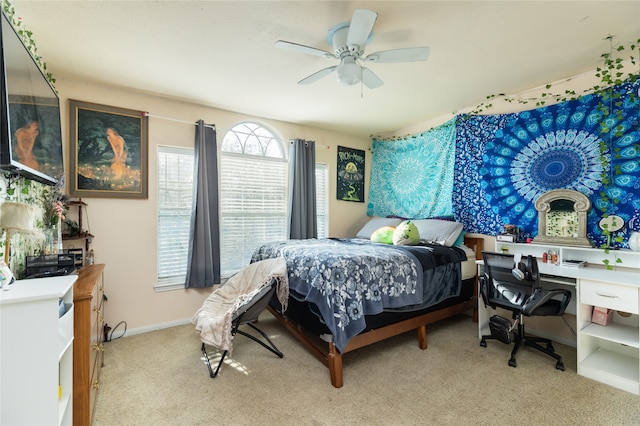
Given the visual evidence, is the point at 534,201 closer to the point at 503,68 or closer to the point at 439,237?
the point at 439,237

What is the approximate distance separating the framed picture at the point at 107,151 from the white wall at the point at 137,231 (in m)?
0.06

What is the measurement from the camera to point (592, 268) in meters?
2.40

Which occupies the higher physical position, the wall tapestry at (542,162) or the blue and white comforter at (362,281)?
the wall tapestry at (542,162)

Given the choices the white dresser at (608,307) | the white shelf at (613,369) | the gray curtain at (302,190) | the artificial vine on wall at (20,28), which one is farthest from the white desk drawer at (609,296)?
the artificial vine on wall at (20,28)

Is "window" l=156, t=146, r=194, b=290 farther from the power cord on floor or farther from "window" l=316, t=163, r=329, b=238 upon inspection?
"window" l=316, t=163, r=329, b=238

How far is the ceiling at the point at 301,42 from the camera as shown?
1732 mm

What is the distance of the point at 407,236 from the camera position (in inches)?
122

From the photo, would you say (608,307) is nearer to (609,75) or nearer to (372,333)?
(372,333)

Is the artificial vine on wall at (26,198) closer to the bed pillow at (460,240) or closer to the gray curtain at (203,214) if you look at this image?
the gray curtain at (203,214)

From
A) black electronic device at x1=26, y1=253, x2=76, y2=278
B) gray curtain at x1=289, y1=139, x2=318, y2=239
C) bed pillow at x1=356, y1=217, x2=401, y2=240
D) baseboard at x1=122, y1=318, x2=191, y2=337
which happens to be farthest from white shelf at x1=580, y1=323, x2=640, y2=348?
baseboard at x1=122, y1=318, x2=191, y2=337

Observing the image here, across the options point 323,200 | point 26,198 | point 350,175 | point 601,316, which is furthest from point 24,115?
point 601,316

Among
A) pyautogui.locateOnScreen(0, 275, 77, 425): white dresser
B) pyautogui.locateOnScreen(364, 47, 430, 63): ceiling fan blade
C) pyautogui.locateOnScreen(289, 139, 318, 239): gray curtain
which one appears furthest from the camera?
pyautogui.locateOnScreen(289, 139, 318, 239): gray curtain

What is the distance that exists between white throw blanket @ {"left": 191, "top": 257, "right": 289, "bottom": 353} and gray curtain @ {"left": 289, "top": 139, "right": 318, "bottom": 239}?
1124 mm

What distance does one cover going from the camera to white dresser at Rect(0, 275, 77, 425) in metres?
1.00
